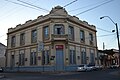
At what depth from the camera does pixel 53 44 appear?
1420 inches

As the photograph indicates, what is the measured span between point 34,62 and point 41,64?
9.34 ft

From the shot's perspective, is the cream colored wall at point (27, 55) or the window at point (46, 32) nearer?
the window at point (46, 32)

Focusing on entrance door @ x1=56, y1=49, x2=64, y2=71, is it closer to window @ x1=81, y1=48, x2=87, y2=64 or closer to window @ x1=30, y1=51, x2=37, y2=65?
window @ x1=30, y1=51, x2=37, y2=65

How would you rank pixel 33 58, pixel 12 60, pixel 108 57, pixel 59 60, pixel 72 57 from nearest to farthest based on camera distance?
1. pixel 59 60
2. pixel 72 57
3. pixel 33 58
4. pixel 12 60
5. pixel 108 57

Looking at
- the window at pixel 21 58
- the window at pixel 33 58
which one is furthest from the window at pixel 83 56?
the window at pixel 21 58

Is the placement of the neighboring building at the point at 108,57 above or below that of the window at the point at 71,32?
below

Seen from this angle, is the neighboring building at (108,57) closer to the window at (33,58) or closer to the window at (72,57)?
the window at (72,57)

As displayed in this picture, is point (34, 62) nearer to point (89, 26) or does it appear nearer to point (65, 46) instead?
point (65, 46)

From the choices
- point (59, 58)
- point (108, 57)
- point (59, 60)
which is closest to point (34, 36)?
point (59, 58)

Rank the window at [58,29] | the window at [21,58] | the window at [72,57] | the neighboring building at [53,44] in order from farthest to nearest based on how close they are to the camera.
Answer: the window at [21,58]
the window at [72,57]
the window at [58,29]
the neighboring building at [53,44]

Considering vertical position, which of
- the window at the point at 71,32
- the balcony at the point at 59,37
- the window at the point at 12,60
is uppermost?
the window at the point at 71,32

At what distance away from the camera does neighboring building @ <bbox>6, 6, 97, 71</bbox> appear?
119 feet

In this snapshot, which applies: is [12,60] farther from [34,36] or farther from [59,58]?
[59,58]

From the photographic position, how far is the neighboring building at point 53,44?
36.2 meters
